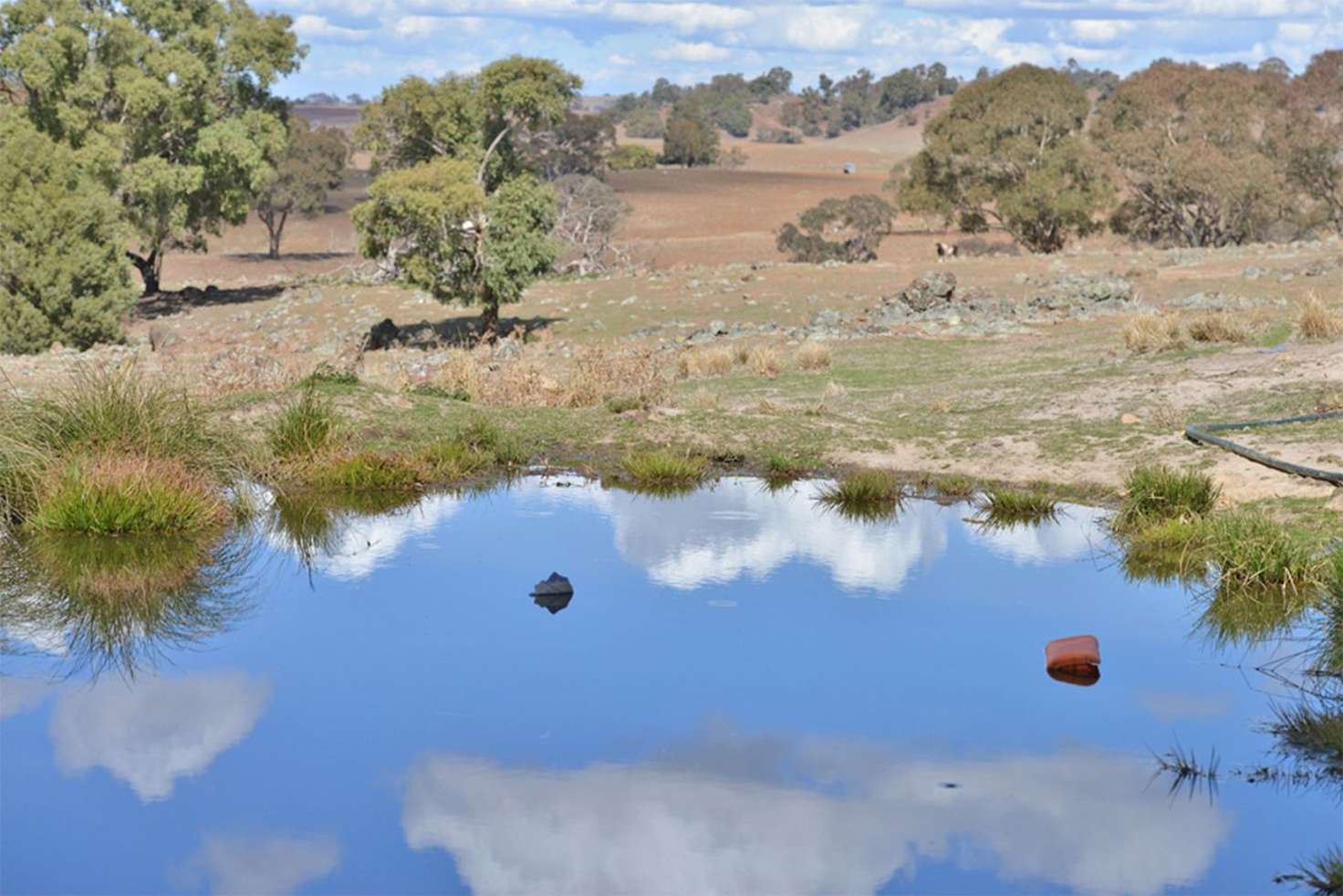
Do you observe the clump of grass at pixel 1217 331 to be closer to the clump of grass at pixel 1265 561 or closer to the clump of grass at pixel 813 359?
the clump of grass at pixel 813 359

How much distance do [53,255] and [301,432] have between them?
18.6 meters

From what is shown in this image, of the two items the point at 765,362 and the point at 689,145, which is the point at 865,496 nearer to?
the point at 765,362

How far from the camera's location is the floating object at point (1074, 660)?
812 centimetres

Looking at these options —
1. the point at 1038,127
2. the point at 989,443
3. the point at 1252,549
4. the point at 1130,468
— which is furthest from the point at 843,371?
the point at 1038,127

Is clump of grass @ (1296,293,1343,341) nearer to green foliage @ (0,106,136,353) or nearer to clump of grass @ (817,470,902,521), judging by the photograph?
clump of grass @ (817,470,902,521)

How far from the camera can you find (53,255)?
29594 millimetres

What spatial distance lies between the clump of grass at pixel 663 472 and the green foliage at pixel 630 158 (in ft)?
210

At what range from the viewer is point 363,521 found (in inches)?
464

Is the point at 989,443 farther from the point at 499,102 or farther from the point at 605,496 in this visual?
the point at 499,102

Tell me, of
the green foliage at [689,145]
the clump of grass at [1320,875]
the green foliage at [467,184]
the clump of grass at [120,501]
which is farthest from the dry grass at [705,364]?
the green foliage at [689,145]

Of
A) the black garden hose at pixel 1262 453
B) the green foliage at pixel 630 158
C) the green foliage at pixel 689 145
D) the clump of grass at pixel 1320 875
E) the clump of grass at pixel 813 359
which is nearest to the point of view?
the clump of grass at pixel 1320 875

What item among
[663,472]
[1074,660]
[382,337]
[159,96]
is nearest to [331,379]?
[663,472]

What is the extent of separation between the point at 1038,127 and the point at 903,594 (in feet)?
111

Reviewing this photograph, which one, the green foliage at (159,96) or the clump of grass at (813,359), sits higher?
the green foliage at (159,96)
